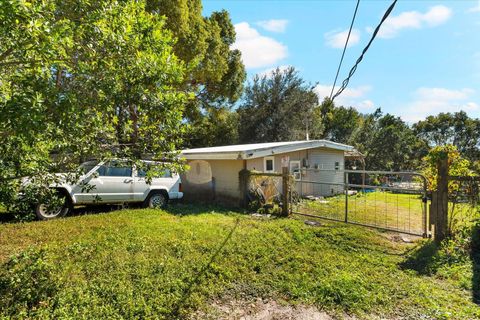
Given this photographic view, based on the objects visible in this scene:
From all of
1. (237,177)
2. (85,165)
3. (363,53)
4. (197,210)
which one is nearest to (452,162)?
(363,53)

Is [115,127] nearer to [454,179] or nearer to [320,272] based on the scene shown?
[320,272]

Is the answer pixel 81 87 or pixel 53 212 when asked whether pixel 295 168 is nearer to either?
pixel 53 212

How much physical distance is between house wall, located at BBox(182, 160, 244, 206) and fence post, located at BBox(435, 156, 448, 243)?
20.4ft

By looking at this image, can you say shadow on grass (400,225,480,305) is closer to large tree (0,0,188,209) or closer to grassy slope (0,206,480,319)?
grassy slope (0,206,480,319)

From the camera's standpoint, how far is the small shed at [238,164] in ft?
35.9

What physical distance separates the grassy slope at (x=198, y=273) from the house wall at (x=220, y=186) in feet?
14.5

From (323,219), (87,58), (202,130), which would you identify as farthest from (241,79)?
(87,58)

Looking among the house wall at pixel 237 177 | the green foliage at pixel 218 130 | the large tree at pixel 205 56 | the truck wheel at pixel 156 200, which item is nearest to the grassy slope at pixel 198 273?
the truck wheel at pixel 156 200

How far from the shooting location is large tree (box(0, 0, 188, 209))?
8.11 ft

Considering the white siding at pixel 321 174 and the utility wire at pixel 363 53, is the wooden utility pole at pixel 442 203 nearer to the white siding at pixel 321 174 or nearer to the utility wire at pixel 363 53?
the utility wire at pixel 363 53

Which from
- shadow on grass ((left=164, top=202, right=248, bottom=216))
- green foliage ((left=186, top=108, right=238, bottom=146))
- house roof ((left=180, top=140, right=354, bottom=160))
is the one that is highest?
green foliage ((left=186, top=108, right=238, bottom=146))

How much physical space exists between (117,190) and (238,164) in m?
4.49

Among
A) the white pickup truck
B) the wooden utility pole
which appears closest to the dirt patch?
the wooden utility pole

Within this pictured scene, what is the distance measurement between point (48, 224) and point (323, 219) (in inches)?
286
